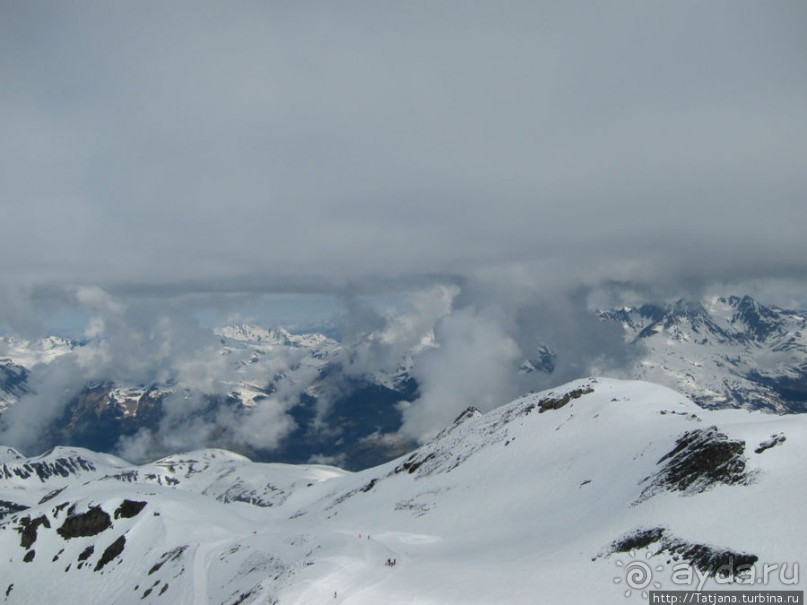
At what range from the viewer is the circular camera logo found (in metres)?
31.3

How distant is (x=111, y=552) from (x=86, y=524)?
62.2ft

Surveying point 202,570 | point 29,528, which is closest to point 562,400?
point 202,570

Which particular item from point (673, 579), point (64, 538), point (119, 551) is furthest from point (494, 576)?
point (64, 538)

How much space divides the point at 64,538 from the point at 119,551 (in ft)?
89.6

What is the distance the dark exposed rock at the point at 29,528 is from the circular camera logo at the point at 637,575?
133 meters

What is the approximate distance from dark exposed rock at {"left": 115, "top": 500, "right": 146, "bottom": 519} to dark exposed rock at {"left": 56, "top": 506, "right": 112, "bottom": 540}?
7.54 ft

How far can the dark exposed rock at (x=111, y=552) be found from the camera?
315 ft

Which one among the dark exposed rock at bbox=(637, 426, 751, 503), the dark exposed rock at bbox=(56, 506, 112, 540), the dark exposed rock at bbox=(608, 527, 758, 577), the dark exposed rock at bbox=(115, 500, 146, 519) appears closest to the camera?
the dark exposed rock at bbox=(608, 527, 758, 577)

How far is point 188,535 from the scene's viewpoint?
295 ft

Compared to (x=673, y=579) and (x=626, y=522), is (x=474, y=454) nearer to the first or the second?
(x=626, y=522)

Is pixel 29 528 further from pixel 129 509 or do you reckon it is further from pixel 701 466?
pixel 701 466

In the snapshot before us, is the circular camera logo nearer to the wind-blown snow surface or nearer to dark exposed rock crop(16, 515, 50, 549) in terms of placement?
the wind-blown snow surface

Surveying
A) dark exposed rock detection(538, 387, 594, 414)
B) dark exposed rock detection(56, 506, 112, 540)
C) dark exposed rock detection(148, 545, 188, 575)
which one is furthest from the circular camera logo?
dark exposed rock detection(56, 506, 112, 540)

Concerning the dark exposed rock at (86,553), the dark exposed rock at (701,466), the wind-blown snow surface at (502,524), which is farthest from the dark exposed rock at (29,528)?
the dark exposed rock at (701,466)
